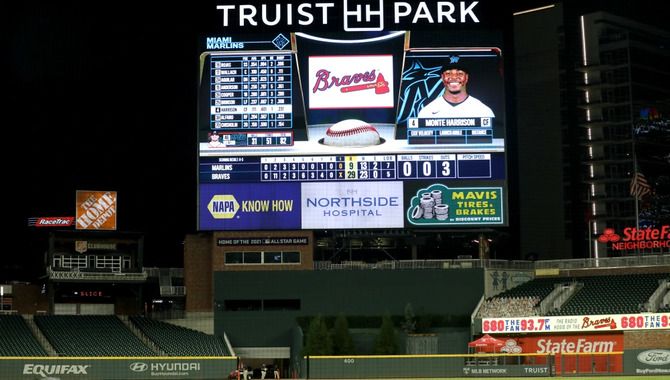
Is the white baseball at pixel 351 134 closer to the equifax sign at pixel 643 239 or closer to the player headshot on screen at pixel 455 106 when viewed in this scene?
the player headshot on screen at pixel 455 106

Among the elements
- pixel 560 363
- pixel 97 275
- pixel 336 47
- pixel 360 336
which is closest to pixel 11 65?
pixel 97 275

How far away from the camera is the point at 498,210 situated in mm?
49281

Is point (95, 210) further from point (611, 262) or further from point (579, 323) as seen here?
point (611, 262)

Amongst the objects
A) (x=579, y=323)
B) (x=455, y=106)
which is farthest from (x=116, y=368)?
(x=579, y=323)

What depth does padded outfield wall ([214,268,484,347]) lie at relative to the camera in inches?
1993

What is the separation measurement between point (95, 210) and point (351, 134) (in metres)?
14.1

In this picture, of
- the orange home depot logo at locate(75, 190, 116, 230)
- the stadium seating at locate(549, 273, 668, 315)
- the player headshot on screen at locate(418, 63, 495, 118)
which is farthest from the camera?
the orange home depot logo at locate(75, 190, 116, 230)

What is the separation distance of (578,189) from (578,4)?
1330 cm

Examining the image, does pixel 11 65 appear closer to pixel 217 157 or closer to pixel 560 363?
pixel 217 157

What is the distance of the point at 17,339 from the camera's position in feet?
162

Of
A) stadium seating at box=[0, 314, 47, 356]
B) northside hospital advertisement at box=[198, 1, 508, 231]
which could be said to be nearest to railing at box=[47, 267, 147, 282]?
stadium seating at box=[0, 314, 47, 356]

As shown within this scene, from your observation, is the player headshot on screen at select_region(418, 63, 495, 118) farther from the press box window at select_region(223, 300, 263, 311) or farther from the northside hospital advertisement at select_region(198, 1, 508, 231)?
the press box window at select_region(223, 300, 263, 311)

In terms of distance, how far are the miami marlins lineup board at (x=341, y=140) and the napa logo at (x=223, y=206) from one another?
47 millimetres

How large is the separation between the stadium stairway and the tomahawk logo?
1740cm
